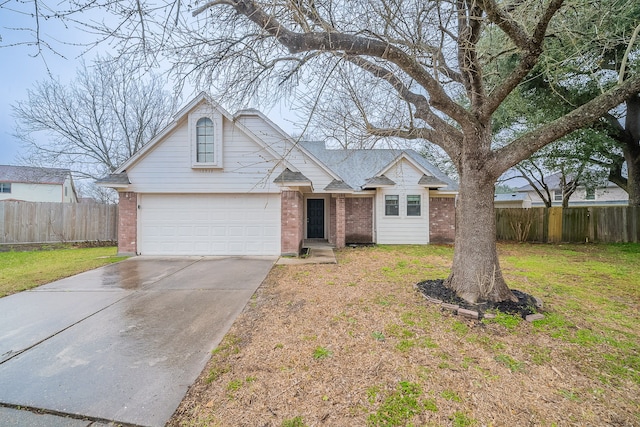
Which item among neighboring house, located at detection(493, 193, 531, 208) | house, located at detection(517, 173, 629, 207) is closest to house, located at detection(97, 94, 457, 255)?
house, located at detection(517, 173, 629, 207)

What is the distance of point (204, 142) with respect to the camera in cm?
933

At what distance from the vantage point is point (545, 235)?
1366 centimetres

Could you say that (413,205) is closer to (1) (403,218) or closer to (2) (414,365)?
(1) (403,218)

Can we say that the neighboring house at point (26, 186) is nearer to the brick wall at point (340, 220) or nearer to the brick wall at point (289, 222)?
the brick wall at point (289, 222)

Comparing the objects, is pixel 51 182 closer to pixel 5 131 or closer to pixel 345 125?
pixel 5 131

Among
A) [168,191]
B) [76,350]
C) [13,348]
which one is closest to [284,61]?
[76,350]

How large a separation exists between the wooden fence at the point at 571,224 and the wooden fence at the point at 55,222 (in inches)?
819

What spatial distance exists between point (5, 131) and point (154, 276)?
1826 cm

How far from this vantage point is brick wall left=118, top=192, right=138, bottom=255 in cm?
941

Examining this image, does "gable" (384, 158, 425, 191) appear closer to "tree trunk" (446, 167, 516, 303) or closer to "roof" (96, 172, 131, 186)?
"tree trunk" (446, 167, 516, 303)

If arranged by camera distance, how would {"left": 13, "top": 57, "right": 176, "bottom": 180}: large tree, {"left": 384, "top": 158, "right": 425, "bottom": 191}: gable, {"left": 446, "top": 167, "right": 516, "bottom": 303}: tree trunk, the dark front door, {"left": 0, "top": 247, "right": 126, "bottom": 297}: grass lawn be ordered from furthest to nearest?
{"left": 13, "top": 57, "right": 176, "bottom": 180}: large tree, the dark front door, {"left": 384, "top": 158, "right": 425, "bottom": 191}: gable, {"left": 0, "top": 247, "right": 126, "bottom": 297}: grass lawn, {"left": 446, "top": 167, "right": 516, "bottom": 303}: tree trunk

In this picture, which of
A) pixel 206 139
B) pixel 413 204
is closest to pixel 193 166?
pixel 206 139

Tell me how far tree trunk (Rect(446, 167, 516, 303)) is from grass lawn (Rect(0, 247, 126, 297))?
8.73 meters

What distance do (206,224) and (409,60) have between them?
27.2 ft
